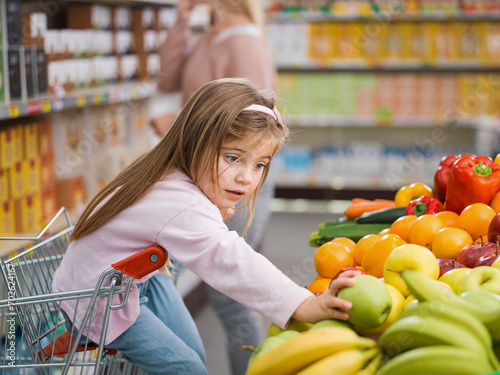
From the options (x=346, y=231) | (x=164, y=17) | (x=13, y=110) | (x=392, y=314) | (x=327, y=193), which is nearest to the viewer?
(x=392, y=314)

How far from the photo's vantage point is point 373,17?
529cm

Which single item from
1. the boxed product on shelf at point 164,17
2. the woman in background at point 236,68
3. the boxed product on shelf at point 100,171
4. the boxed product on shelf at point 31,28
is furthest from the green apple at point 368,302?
the boxed product on shelf at point 164,17

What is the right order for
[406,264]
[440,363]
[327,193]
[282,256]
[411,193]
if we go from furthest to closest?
[327,193] < [282,256] < [411,193] < [406,264] < [440,363]

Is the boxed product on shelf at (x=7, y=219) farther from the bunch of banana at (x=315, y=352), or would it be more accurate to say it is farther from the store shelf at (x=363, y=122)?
the store shelf at (x=363, y=122)

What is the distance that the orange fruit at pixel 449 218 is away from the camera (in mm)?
1521

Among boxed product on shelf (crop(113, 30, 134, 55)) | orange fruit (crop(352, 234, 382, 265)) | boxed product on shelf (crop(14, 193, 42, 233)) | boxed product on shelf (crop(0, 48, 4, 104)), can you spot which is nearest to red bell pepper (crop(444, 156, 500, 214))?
orange fruit (crop(352, 234, 382, 265))

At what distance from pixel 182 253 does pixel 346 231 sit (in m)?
0.58

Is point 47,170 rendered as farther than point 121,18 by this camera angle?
No

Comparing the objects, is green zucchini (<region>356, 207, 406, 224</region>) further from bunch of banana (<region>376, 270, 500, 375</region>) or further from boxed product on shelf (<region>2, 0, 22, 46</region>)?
boxed product on shelf (<region>2, 0, 22, 46</region>)

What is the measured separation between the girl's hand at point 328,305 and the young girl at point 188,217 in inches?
1.3

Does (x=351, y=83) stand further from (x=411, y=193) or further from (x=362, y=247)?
(x=362, y=247)

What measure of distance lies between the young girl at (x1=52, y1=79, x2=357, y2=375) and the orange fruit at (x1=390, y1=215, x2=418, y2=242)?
369mm

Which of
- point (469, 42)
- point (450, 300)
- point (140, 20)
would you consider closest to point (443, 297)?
point (450, 300)

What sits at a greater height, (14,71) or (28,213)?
(14,71)
